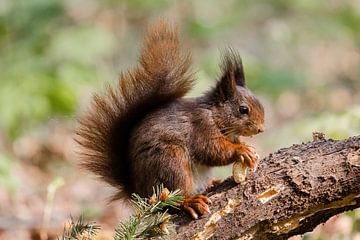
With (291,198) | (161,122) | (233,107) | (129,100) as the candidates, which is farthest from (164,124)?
(291,198)

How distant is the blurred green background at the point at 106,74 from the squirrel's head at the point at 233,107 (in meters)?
0.25

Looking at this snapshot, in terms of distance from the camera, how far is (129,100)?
2787 mm

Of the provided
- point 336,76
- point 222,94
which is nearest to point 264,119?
point 222,94

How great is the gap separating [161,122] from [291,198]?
577 millimetres

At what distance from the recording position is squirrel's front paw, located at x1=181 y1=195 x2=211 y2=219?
239 centimetres

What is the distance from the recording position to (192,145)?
2695 mm

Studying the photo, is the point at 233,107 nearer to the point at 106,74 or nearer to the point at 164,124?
the point at 164,124

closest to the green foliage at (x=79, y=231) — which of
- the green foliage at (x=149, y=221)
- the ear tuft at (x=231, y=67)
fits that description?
the green foliage at (x=149, y=221)

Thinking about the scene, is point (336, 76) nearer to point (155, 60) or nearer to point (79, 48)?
point (79, 48)

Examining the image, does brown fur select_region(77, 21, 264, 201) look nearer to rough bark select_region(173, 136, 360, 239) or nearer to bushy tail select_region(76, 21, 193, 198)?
bushy tail select_region(76, 21, 193, 198)

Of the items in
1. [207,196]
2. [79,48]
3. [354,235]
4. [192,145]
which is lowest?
[354,235]

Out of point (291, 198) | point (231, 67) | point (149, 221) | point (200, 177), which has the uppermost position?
point (231, 67)

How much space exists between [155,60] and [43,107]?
2486 millimetres

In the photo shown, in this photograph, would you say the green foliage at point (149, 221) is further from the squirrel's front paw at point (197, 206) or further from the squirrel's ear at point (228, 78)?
the squirrel's ear at point (228, 78)
